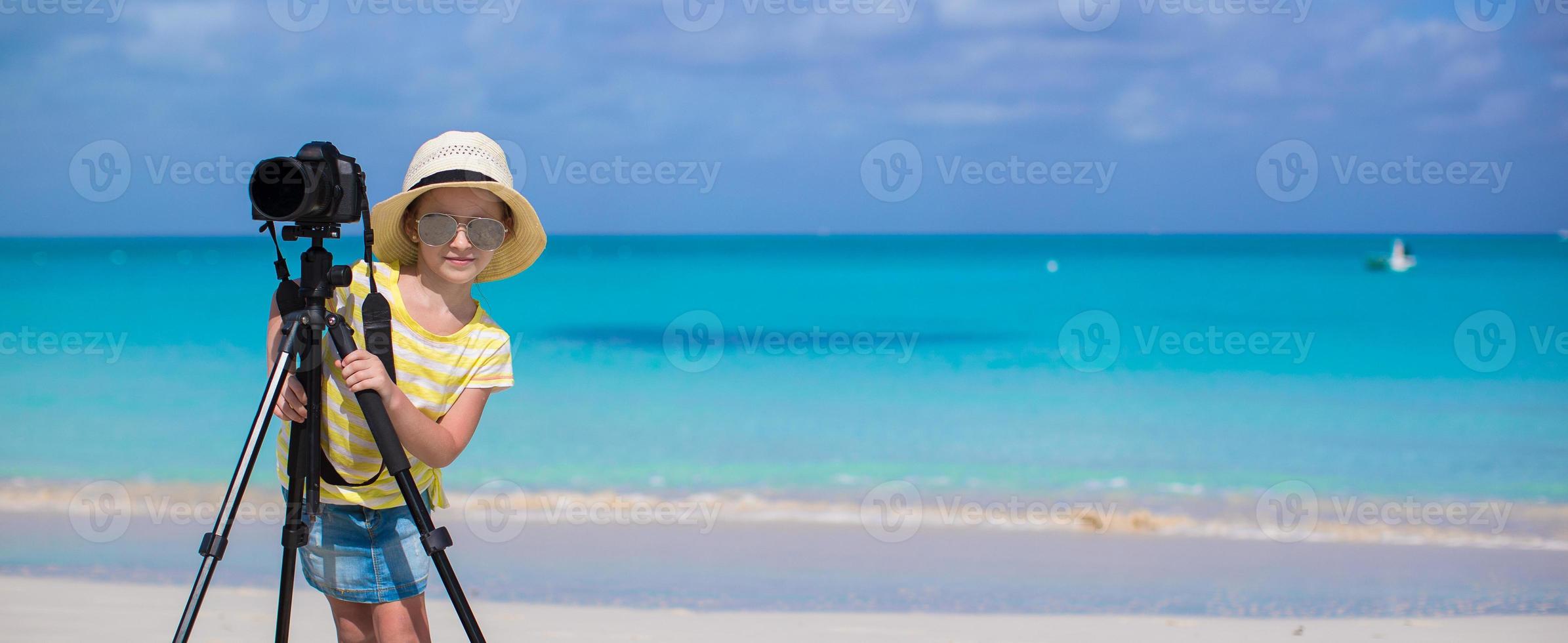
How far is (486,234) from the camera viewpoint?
1.72 meters

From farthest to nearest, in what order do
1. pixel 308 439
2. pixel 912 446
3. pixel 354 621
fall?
pixel 912 446, pixel 354 621, pixel 308 439

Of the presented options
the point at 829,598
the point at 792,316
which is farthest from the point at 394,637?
the point at 792,316

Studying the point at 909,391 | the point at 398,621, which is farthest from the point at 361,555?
the point at 909,391

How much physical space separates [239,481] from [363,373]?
290mm

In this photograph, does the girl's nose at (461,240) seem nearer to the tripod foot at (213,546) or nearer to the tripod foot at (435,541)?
the tripod foot at (435,541)

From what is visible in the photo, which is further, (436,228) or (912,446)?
(912,446)

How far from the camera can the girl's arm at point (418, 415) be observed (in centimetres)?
151

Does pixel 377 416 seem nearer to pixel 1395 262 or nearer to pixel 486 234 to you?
pixel 486 234

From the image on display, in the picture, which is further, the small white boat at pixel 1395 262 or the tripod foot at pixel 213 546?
the small white boat at pixel 1395 262

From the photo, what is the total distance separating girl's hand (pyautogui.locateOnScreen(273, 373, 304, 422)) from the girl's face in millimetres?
275

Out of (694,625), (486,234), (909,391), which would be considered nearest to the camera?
(486,234)

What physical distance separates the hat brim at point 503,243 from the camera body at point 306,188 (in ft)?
0.30

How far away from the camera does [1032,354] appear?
46.5 feet

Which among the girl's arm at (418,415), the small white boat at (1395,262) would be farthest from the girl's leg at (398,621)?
the small white boat at (1395,262)
